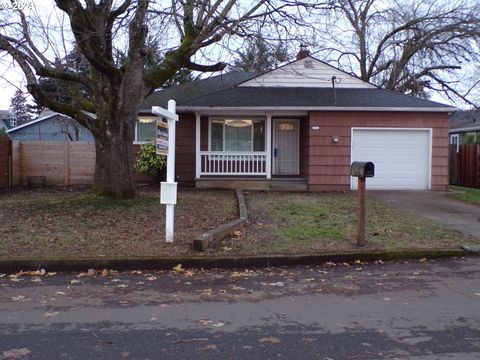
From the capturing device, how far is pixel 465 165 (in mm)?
23250

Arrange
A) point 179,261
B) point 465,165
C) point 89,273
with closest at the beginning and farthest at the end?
point 89,273 → point 179,261 → point 465,165

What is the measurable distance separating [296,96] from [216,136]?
11.2ft

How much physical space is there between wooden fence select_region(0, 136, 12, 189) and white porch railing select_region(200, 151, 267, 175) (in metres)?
→ 6.88

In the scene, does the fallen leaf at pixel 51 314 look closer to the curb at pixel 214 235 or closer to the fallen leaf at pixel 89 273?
the fallen leaf at pixel 89 273

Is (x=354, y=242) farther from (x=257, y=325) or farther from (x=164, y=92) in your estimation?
(x=164, y=92)

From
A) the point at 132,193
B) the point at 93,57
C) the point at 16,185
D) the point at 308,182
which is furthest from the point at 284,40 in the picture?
the point at 16,185

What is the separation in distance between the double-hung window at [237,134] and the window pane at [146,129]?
2.25 metres

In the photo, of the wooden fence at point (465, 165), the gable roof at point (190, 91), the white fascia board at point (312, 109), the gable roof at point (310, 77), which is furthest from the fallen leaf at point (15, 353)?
the wooden fence at point (465, 165)

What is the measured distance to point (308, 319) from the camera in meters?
5.46

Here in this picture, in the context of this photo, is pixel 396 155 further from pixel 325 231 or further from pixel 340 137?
pixel 325 231

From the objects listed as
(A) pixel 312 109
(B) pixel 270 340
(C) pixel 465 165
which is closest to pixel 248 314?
(B) pixel 270 340

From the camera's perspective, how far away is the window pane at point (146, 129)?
20.0 meters

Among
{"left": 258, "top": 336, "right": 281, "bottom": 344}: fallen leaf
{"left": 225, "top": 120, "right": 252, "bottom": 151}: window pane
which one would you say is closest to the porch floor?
{"left": 225, "top": 120, "right": 252, "bottom": 151}: window pane

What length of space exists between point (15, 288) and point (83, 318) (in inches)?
70.2
